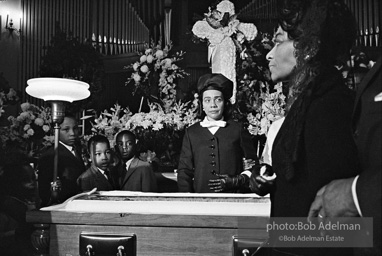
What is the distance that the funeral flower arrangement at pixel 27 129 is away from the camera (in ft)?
13.4

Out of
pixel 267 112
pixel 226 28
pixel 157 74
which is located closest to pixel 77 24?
pixel 157 74

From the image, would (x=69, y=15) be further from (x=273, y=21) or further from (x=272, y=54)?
(x=272, y=54)

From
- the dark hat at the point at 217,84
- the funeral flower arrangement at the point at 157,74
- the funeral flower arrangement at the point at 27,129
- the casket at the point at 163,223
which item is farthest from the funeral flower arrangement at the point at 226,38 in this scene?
the casket at the point at 163,223

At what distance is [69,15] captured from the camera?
688 centimetres

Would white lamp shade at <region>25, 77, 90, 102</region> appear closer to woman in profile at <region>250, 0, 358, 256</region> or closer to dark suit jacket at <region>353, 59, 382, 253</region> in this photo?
woman in profile at <region>250, 0, 358, 256</region>

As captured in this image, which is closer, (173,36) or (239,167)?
(239,167)

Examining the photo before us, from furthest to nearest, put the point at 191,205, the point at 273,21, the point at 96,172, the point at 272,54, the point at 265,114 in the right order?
the point at 273,21 → the point at 265,114 → the point at 96,172 → the point at 191,205 → the point at 272,54

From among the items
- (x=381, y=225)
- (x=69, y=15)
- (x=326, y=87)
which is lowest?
(x=381, y=225)

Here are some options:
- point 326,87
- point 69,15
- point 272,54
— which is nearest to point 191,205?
point 272,54

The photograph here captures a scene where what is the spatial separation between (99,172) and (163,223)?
4.45ft

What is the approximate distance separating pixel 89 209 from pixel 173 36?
14.4ft

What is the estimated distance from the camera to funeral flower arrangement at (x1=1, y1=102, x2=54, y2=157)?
13.4 feet

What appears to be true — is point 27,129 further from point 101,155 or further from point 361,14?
point 361,14

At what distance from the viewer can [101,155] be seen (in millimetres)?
3109
